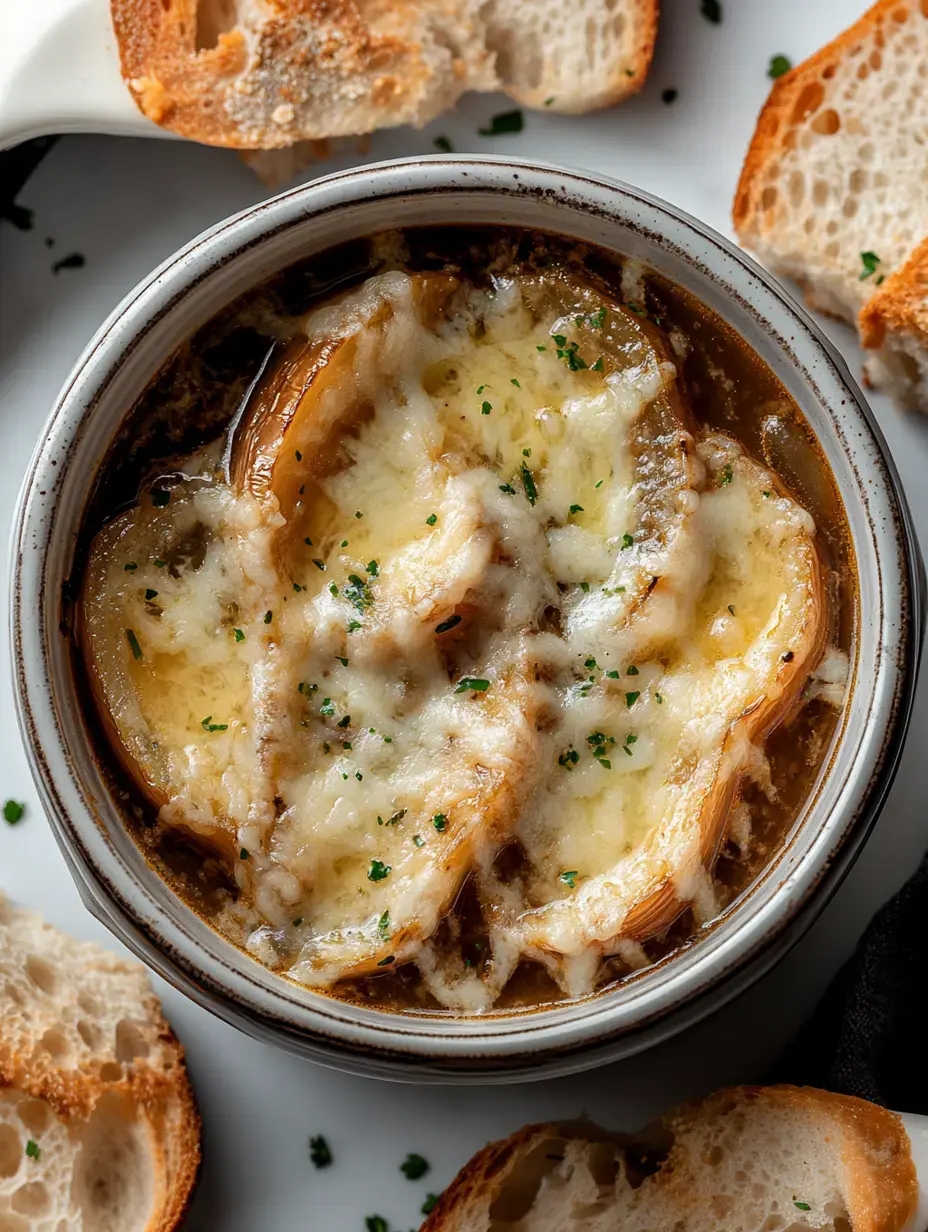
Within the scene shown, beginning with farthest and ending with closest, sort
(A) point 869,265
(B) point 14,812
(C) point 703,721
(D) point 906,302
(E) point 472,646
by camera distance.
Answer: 1. (B) point 14,812
2. (A) point 869,265
3. (D) point 906,302
4. (E) point 472,646
5. (C) point 703,721

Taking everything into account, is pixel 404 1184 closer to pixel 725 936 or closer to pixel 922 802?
pixel 725 936

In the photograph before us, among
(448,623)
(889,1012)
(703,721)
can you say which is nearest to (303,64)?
(448,623)

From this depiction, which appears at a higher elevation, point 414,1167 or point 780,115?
point 780,115

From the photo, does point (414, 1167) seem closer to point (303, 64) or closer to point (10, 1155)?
point (10, 1155)

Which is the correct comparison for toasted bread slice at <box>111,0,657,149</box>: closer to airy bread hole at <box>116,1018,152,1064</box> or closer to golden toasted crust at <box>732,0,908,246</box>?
golden toasted crust at <box>732,0,908,246</box>

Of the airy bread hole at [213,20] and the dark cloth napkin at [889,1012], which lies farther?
the airy bread hole at [213,20]

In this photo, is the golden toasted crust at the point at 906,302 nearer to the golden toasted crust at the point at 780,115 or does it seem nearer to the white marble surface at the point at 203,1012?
the white marble surface at the point at 203,1012

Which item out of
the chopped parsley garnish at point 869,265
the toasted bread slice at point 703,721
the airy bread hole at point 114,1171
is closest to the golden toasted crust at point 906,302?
the chopped parsley garnish at point 869,265
